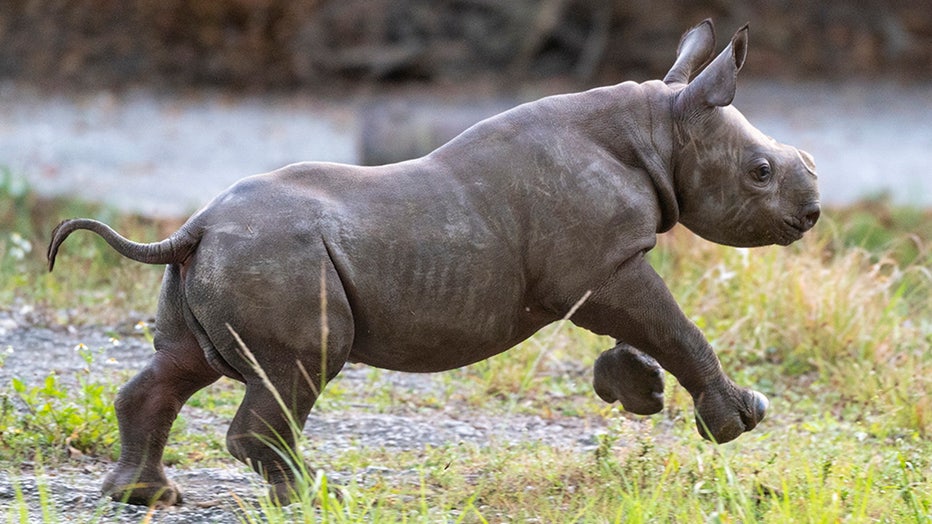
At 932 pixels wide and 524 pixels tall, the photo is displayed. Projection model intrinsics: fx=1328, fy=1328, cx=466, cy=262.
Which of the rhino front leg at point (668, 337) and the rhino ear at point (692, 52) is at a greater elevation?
the rhino ear at point (692, 52)

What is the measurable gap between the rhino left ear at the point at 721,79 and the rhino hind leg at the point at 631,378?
82 centimetres

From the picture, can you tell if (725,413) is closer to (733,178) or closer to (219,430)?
(733,178)

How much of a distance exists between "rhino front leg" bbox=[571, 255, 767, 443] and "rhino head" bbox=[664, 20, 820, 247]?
331 millimetres

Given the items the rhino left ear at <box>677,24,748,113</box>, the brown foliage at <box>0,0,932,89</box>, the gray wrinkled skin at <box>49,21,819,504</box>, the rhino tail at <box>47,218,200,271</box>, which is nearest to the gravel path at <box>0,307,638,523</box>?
the gray wrinkled skin at <box>49,21,819,504</box>

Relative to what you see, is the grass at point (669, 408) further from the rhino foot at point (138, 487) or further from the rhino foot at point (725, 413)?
the rhino foot at point (138, 487)

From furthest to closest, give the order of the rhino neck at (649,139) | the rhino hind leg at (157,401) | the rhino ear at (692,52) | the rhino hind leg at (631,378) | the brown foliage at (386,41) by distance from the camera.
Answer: the brown foliage at (386,41), the rhino ear at (692,52), the rhino hind leg at (631,378), the rhino neck at (649,139), the rhino hind leg at (157,401)

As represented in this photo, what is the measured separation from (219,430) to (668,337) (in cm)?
189

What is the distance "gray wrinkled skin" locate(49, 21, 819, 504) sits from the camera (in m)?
3.77

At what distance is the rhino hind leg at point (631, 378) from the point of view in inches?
168

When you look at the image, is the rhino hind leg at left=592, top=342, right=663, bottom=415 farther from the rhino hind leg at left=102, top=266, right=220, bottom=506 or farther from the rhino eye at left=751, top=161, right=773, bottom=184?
the rhino hind leg at left=102, top=266, right=220, bottom=506

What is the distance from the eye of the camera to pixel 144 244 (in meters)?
3.79

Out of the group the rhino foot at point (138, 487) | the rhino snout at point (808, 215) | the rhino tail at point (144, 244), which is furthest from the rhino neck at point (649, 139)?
the rhino foot at point (138, 487)

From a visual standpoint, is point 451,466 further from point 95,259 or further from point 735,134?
point 95,259

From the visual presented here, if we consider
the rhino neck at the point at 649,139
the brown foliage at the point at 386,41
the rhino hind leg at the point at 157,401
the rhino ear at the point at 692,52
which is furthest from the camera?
the brown foliage at the point at 386,41
